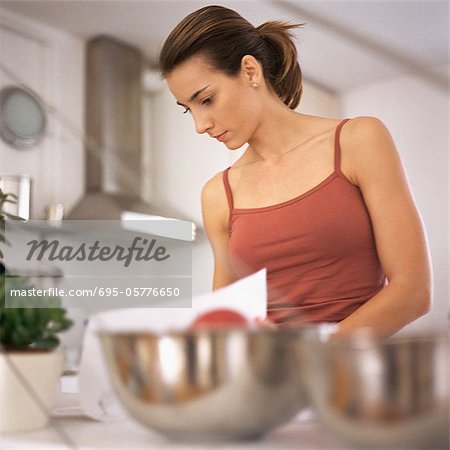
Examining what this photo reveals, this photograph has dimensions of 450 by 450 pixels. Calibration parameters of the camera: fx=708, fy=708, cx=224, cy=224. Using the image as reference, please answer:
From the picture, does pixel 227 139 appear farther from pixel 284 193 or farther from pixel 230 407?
pixel 230 407

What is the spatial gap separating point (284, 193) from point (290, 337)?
0.72 m

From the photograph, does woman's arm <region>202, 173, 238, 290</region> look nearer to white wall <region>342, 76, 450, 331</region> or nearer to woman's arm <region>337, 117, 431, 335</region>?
woman's arm <region>337, 117, 431, 335</region>

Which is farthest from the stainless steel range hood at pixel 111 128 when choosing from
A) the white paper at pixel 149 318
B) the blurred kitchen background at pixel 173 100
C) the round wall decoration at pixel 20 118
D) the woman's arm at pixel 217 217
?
Answer: the white paper at pixel 149 318

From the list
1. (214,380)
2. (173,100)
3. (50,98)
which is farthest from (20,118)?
(214,380)

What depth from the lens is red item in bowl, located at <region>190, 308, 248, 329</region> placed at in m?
0.43

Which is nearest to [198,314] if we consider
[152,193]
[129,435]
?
[129,435]

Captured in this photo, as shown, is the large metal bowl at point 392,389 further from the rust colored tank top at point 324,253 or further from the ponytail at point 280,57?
the ponytail at point 280,57

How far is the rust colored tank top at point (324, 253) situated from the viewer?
3.30 feet

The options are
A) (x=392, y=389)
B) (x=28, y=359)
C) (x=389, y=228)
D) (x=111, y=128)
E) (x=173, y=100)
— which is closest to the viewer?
(x=392, y=389)

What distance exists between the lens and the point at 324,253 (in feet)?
3.33

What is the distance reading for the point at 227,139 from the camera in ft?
3.76

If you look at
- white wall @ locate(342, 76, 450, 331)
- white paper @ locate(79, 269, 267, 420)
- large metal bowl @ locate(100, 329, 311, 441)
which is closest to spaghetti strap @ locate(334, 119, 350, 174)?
white paper @ locate(79, 269, 267, 420)

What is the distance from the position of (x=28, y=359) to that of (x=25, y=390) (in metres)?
0.02

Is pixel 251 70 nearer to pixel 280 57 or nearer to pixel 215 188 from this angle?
pixel 280 57
